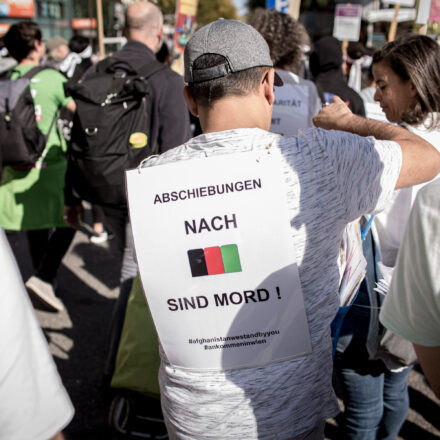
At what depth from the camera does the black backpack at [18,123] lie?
325 centimetres

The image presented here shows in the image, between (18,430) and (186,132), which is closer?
(18,430)

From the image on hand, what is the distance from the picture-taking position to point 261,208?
1.21 m

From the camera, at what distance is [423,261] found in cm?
95

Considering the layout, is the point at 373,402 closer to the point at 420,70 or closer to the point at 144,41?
the point at 420,70

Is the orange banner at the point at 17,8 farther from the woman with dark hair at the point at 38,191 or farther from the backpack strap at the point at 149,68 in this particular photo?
the backpack strap at the point at 149,68

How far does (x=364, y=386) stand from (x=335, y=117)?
3.56ft

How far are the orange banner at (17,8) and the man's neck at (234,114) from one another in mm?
47700

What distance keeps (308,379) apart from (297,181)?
533mm

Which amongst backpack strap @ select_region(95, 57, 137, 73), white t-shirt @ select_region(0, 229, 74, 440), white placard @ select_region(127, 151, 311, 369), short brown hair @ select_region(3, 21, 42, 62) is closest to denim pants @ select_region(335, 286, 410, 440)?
white placard @ select_region(127, 151, 311, 369)

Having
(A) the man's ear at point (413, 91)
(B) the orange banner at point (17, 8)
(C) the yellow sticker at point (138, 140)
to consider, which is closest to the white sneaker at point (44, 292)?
(C) the yellow sticker at point (138, 140)

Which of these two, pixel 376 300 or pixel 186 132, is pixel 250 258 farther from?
pixel 186 132

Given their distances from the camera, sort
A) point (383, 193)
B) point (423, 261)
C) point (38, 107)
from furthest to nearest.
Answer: point (38, 107) → point (383, 193) → point (423, 261)

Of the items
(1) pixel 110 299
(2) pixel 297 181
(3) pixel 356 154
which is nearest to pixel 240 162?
(2) pixel 297 181

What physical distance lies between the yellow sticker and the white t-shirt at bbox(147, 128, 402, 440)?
1260 millimetres
